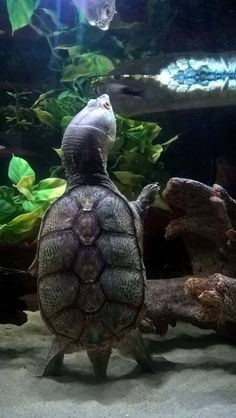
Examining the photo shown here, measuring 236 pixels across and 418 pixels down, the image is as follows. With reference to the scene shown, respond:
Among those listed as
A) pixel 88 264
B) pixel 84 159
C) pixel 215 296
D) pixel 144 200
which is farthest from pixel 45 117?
pixel 215 296

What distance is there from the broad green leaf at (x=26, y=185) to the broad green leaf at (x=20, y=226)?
0.53 feet

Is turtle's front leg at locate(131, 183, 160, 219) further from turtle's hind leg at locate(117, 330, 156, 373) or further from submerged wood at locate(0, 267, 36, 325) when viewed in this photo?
submerged wood at locate(0, 267, 36, 325)

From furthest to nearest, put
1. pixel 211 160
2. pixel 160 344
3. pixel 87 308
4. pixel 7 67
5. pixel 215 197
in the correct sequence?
pixel 7 67, pixel 211 160, pixel 160 344, pixel 215 197, pixel 87 308

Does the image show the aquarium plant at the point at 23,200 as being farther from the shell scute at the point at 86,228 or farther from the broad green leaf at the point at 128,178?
the shell scute at the point at 86,228

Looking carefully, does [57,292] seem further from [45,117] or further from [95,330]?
[45,117]

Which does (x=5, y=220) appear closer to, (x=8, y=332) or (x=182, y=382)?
(x=8, y=332)

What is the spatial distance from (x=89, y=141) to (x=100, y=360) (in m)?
1.17

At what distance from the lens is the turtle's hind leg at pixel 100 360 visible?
2718 mm

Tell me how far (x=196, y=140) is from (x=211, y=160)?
0.18 meters

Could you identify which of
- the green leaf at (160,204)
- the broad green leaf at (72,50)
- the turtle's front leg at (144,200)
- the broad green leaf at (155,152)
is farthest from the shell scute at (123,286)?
the broad green leaf at (72,50)

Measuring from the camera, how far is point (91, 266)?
255cm

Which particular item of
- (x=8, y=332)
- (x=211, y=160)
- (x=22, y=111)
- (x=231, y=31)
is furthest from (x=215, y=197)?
(x=22, y=111)

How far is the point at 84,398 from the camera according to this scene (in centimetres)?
252

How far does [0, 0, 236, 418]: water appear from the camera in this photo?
105 inches
